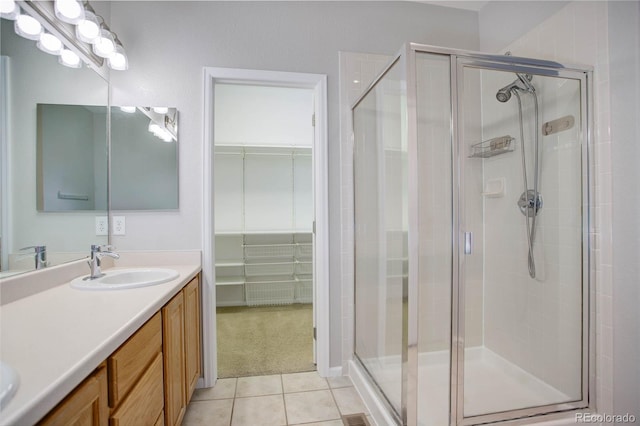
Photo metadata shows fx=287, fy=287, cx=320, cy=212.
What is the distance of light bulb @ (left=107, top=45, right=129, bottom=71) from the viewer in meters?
1.75

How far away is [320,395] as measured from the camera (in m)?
1.83

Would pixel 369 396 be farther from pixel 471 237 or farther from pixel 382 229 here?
pixel 471 237

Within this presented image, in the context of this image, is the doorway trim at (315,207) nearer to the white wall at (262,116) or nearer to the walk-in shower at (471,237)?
the walk-in shower at (471,237)

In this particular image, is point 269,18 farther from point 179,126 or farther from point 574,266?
point 574,266

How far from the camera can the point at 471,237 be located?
5.18ft

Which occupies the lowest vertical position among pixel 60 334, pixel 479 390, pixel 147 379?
pixel 479 390

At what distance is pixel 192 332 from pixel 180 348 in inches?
9.6

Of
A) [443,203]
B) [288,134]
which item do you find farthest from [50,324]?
[288,134]

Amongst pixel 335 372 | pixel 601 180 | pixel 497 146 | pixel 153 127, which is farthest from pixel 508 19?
pixel 335 372

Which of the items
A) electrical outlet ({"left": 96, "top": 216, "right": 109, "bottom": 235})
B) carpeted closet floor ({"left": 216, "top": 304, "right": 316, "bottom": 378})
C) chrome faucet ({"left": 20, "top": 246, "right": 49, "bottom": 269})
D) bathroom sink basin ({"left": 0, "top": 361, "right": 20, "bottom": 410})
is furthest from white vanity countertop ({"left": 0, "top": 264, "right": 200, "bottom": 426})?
carpeted closet floor ({"left": 216, "top": 304, "right": 316, "bottom": 378})

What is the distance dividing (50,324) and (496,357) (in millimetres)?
2373

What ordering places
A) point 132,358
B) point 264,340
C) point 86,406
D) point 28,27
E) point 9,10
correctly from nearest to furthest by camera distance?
point 86,406 < point 132,358 < point 9,10 < point 28,27 < point 264,340

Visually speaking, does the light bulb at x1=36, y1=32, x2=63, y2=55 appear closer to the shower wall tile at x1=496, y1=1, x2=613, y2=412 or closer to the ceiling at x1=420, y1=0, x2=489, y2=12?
the ceiling at x1=420, y1=0, x2=489, y2=12

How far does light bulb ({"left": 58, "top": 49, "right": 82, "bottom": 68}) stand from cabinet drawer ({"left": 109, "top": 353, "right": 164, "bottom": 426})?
5.06ft
